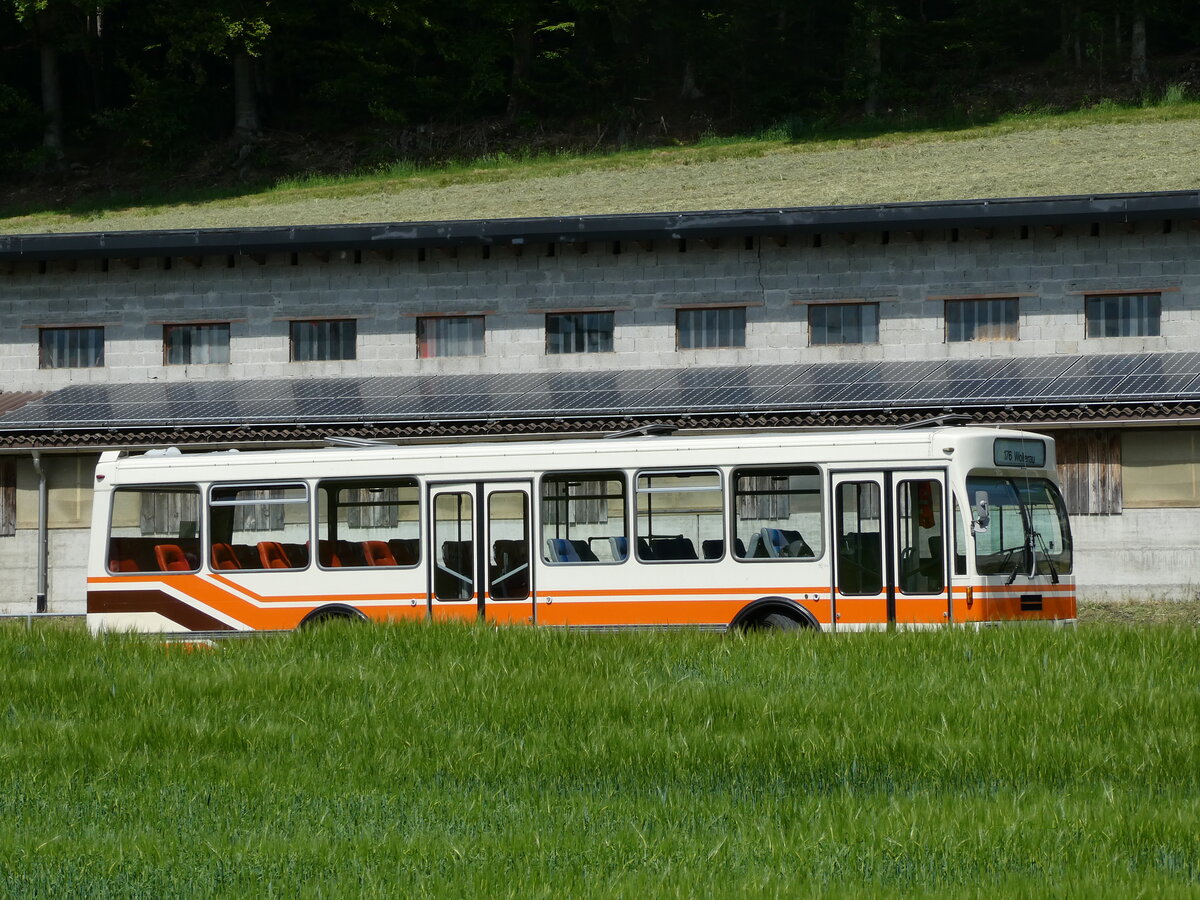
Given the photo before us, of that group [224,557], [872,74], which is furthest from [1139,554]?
[872,74]

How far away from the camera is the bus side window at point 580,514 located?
17.3m

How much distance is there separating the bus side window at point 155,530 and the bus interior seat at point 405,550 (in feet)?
8.44

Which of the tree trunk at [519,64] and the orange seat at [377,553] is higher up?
the tree trunk at [519,64]

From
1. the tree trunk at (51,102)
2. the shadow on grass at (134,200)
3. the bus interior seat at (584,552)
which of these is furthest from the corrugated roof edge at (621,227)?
the tree trunk at (51,102)

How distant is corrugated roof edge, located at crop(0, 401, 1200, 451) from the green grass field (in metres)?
9.98

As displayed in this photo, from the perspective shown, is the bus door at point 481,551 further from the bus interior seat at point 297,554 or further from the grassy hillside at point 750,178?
the grassy hillside at point 750,178

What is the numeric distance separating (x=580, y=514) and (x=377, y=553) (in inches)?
102

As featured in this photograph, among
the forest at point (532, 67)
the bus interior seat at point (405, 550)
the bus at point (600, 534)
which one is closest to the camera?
the bus at point (600, 534)

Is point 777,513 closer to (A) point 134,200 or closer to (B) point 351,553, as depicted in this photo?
(B) point 351,553

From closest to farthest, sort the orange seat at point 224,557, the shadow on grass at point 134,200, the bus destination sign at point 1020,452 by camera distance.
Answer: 1. the bus destination sign at point 1020,452
2. the orange seat at point 224,557
3. the shadow on grass at point 134,200

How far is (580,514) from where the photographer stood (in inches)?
688

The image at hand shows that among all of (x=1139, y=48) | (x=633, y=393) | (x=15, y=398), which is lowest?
(x=633, y=393)

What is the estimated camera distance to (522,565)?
17578mm

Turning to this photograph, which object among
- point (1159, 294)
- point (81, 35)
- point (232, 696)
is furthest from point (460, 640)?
point (81, 35)
